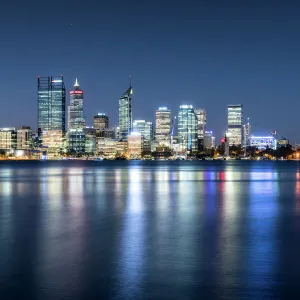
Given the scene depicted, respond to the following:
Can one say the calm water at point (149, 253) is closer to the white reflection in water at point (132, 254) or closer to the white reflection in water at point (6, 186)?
the white reflection in water at point (132, 254)

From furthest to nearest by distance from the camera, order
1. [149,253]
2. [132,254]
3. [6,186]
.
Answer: [6,186], [149,253], [132,254]

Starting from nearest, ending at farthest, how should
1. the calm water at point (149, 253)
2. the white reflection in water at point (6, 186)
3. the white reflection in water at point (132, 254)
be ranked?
the calm water at point (149, 253), the white reflection in water at point (132, 254), the white reflection in water at point (6, 186)

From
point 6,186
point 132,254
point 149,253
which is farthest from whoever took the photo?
point 6,186

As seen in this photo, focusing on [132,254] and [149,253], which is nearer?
[132,254]

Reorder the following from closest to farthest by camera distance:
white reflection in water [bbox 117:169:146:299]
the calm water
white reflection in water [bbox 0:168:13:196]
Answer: the calm water → white reflection in water [bbox 117:169:146:299] → white reflection in water [bbox 0:168:13:196]

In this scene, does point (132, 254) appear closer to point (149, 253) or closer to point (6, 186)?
point (149, 253)

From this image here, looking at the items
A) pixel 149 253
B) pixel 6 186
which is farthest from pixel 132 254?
pixel 6 186

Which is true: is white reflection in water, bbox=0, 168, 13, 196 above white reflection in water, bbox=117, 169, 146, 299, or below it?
below

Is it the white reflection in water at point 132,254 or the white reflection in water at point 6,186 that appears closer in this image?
the white reflection in water at point 132,254

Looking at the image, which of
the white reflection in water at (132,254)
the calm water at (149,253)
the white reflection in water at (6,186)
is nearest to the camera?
the calm water at (149,253)

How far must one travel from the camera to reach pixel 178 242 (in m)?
17.1

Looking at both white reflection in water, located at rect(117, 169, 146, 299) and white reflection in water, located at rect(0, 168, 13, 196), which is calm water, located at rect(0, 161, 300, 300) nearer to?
white reflection in water, located at rect(117, 169, 146, 299)

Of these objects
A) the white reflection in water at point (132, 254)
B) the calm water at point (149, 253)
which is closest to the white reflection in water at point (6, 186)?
the calm water at point (149, 253)

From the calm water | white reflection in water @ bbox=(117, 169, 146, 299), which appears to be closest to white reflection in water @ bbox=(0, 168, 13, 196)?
the calm water
